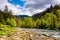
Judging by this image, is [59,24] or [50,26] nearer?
[59,24]

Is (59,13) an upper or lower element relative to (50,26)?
upper

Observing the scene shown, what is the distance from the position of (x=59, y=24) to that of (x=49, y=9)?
97527 mm

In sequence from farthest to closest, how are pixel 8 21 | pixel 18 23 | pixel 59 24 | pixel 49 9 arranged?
1. pixel 49 9
2. pixel 18 23
3. pixel 8 21
4. pixel 59 24

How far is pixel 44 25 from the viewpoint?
4385 inches

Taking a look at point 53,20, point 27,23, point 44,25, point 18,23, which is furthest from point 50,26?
point 18,23

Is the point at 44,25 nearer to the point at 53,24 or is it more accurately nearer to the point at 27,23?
the point at 53,24

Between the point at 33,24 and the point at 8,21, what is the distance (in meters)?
20.6

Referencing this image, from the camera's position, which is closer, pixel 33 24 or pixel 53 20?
pixel 53 20

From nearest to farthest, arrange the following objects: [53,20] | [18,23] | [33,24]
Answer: [53,20], [33,24], [18,23]

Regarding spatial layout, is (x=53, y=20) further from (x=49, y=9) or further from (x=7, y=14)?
(x=49, y=9)

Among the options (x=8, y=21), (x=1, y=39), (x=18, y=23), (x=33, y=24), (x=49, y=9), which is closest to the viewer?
(x=1, y=39)

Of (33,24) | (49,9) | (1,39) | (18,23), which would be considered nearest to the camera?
(1,39)

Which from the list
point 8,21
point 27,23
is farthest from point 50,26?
point 27,23

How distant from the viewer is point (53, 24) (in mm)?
96188
